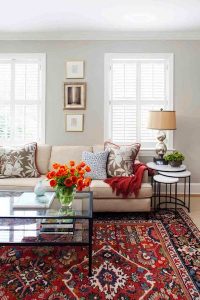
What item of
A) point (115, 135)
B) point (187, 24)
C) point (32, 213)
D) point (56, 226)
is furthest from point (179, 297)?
point (187, 24)

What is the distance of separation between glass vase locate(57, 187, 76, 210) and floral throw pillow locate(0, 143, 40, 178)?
1450mm

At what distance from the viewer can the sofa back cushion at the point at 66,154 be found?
Answer: 14.0ft

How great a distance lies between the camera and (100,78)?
4.66 meters

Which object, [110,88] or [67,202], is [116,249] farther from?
[110,88]

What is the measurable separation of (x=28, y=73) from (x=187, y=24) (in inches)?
103

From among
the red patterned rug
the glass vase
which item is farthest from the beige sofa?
the glass vase

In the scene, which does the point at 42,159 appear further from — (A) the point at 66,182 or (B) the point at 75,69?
(A) the point at 66,182

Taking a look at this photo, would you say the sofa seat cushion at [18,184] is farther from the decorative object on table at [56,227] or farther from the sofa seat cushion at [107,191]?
the decorative object on table at [56,227]

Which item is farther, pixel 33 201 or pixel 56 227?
pixel 33 201

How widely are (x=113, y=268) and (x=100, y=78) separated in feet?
10.3

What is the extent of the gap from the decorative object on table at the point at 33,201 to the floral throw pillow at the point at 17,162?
0.94m

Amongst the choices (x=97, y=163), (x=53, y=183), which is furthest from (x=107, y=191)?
(x=53, y=183)

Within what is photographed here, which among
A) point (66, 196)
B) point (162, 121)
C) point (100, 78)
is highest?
point (100, 78)

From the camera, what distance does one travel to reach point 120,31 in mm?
4512
